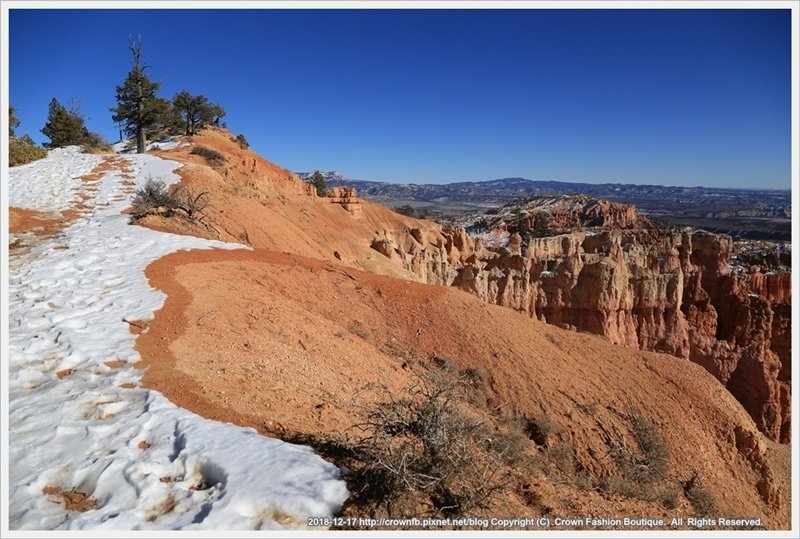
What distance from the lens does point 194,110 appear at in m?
41.1

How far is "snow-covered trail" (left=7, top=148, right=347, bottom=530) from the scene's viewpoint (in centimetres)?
326

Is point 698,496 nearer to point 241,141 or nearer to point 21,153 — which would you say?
point 21,153

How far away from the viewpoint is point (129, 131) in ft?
101

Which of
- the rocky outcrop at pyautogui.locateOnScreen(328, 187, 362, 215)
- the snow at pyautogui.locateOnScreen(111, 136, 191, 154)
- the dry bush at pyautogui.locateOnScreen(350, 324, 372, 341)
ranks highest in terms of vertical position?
the snow at pyautogui.locateOnScreen(111, 136, 191, 154)

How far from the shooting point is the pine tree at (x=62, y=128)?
34000mm

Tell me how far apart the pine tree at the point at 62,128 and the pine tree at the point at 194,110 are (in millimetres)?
7673

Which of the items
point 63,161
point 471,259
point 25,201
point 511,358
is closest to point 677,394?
point 511,358

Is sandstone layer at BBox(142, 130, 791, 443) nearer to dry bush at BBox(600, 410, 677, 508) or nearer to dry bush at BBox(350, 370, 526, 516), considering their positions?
dry bush at BBox(350, 370, 526, 516)

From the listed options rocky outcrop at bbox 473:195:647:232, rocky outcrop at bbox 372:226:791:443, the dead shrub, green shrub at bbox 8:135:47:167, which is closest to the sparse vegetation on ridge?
green shrub at bbox 8:135:47:167

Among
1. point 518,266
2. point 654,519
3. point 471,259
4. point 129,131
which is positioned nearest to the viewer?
point 654,519

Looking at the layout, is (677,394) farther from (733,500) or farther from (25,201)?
(25,201)

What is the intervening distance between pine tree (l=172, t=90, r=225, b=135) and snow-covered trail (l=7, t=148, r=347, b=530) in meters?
38.5

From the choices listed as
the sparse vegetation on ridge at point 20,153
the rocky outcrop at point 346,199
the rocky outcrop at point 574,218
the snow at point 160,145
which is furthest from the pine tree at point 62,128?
the rocky outcrop at point 574,218

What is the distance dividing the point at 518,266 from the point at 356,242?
37.2 ft
